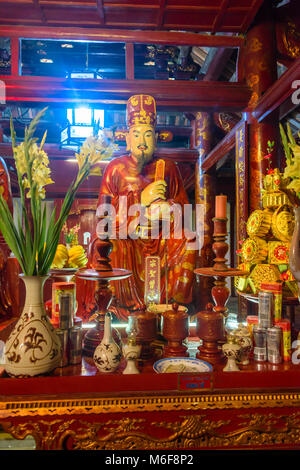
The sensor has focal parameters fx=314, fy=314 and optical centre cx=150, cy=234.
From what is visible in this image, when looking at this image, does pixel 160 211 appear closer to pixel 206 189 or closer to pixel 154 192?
pixel 154 192

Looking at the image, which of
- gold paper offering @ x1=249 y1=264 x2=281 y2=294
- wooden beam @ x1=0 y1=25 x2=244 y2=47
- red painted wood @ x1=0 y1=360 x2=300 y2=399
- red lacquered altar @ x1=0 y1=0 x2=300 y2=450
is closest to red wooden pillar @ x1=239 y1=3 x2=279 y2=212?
red lacquered altar @ x1=0 y1=0 x2=300 y2=450

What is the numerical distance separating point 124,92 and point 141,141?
0.52 m

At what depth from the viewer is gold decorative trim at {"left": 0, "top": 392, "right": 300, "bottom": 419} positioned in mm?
980

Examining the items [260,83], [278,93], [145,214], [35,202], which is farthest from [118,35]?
[35,202]

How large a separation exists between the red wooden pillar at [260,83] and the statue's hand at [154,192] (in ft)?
2.88

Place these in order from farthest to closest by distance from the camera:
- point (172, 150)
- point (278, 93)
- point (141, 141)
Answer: point (172, 150)
point (141, 141)
point (278, 93)

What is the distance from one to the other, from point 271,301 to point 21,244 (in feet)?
3.17

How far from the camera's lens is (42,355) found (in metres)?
1.04

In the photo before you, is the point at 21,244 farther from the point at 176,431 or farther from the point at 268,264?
the point at 268,264

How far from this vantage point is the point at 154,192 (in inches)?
128

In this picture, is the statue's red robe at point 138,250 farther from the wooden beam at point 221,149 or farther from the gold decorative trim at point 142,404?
the gold decorative trim at point 142,404

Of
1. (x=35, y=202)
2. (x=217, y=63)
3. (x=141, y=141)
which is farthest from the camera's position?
(x=217, y=63)

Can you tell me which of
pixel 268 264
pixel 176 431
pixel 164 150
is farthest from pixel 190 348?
pixel 164 150

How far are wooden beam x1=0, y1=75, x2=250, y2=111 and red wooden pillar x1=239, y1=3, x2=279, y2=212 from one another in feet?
0.52
